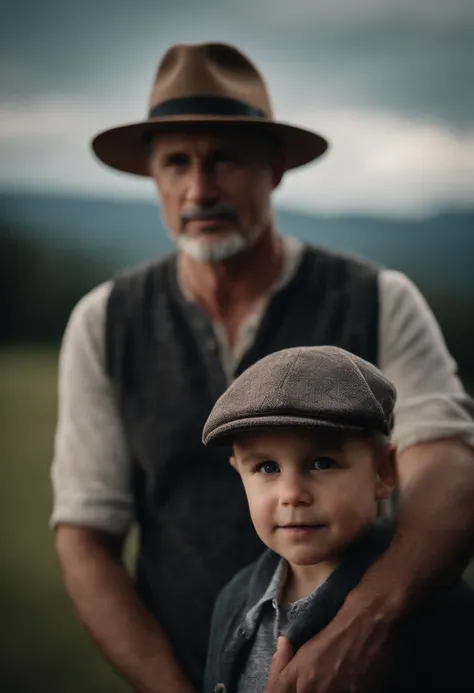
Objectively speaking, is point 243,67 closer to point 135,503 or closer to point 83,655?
point 135,503

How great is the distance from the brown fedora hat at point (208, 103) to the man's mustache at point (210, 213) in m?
0.11

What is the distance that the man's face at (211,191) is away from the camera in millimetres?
1237

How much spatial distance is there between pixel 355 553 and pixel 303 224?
2.13ft

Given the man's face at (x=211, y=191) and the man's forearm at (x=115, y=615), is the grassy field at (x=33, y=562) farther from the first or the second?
the man's face at (x=211, y=191)

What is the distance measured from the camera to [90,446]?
1.32m

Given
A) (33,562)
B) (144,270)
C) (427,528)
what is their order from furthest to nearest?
1. (33,562)
2. (144,270)
3. (427,528)

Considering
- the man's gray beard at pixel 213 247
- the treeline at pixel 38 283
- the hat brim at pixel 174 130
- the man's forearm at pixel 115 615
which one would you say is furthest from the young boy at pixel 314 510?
the treeline at pixel 38 283

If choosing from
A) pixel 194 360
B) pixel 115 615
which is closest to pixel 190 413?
pixel 194 360

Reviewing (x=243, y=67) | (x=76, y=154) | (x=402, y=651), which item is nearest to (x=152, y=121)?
(x=243, y=67)

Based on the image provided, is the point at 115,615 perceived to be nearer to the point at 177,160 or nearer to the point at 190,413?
the point at 190,413

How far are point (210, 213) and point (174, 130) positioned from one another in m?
0.14

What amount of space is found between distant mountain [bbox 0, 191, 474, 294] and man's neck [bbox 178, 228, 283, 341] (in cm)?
14

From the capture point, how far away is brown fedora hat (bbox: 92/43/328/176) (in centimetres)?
126

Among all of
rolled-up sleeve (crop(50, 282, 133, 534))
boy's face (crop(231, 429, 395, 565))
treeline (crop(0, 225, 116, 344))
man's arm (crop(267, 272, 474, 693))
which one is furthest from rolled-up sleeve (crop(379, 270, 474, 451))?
treeline (crop(0, 225, 116, 344))
